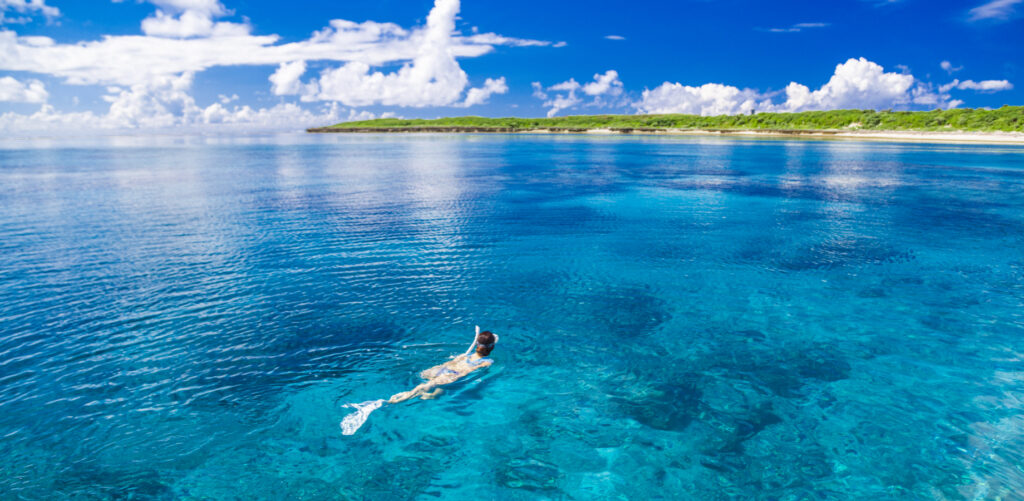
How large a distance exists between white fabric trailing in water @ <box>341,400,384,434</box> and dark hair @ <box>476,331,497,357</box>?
377 centimetres

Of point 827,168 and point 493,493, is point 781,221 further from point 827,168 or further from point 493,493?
point 827,168

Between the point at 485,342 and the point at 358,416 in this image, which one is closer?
the point at 358,416

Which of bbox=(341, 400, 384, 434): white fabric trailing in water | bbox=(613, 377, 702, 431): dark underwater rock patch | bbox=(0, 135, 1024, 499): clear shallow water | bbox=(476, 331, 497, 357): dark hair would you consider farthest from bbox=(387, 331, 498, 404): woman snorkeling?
bbox=(613, 377, 702, 431): dark underwater rock patch

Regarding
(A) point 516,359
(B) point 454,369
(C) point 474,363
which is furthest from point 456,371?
(A) point 516,359

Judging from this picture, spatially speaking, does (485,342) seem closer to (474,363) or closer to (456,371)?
(474,363)

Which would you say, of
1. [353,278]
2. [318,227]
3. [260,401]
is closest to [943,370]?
[260,401]

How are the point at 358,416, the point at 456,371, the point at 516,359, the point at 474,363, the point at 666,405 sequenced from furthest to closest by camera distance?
the point at 516,359 < the point at 474,363 < the point at 456,371 < the point at 666,405 < the point at 358,416

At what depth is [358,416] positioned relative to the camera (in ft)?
49.9

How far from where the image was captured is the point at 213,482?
495 inches

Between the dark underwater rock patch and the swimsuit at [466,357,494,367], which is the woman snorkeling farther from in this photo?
the dark underwater rock patch

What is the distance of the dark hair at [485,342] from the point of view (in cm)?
1739

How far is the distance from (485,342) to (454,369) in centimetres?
145

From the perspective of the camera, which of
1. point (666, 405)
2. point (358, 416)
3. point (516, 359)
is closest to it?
point (358, 416)

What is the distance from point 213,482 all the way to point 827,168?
347ft
